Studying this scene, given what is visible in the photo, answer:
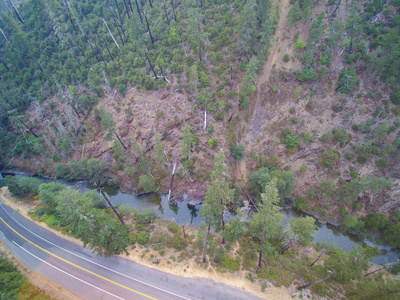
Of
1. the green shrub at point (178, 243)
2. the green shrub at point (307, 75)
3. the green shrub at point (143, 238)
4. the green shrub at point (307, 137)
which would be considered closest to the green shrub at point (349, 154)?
the green shrub at point (307, 137)

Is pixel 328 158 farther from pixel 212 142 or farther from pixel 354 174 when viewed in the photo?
pixel 212 142

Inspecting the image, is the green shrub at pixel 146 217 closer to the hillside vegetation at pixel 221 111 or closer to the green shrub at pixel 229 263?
the hillside vegetation at pixel 221 111

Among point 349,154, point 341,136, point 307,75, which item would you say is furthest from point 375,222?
point 307,75

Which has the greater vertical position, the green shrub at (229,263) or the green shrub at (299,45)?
the green shrub at (299,45)

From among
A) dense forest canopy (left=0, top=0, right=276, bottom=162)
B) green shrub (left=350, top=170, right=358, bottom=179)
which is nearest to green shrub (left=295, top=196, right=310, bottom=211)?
green shrub (left=350, top=170, right=358, bottom=179)

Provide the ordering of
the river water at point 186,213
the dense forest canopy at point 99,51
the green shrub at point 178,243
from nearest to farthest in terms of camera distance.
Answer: the green shrub at point 178,243, the river water at point 186,213, the dense forest canopy at point 99,51

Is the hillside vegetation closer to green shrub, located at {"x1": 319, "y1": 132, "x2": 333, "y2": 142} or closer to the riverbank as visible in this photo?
green shrub, located at {"x1": 319, "y1": 132, "x2": 333, "y2": 142}
